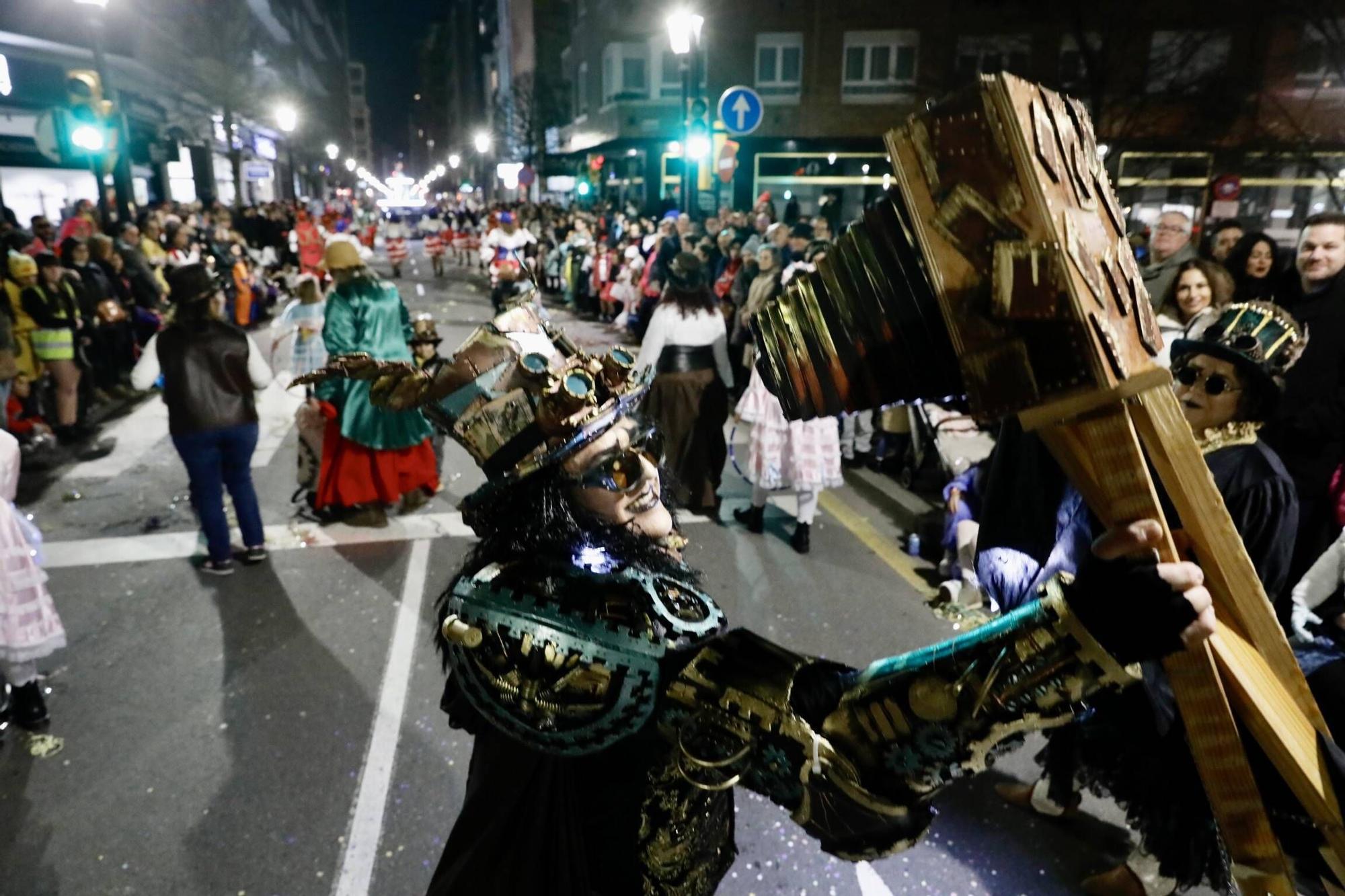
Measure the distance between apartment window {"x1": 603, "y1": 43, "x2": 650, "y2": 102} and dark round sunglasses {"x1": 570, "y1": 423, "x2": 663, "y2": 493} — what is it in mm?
31013

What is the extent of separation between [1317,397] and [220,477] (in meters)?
6.67

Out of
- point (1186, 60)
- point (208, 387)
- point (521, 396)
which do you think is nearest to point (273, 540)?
point (208, 387)

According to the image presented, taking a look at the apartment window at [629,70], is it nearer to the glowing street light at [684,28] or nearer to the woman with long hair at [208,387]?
the glowing street light at [684,28]

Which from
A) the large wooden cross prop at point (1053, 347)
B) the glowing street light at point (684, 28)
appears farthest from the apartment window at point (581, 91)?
the large wooden cross prop at point (1053, 347)

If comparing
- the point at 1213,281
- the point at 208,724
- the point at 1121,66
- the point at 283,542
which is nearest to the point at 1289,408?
the point at 1213,281

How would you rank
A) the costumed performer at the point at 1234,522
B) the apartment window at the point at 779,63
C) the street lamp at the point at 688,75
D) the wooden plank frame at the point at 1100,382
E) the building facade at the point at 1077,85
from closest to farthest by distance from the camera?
the wooden plank frame at the point at 1100,382
the costumed performer at the point at 1234,522
the street lamp at the point at 688,75
the building facade at the point at 1077,85
the apartment window at the point at 779,63

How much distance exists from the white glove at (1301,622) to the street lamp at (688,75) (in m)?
11.4

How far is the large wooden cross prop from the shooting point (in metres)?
0.89

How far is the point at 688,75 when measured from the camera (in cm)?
1305

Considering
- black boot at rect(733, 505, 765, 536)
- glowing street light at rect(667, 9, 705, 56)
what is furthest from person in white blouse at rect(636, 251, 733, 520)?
glowing street light at rect(667, 9, 705, 56)

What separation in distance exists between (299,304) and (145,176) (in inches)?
969

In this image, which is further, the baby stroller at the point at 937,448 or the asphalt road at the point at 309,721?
the baby stroller at the point at 937,448

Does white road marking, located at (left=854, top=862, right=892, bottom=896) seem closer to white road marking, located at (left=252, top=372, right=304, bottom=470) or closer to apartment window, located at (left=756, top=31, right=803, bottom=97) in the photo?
white road marking, located at (left=252, top=372, right=304, bottom=470)

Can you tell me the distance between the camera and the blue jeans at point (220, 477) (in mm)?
5453
